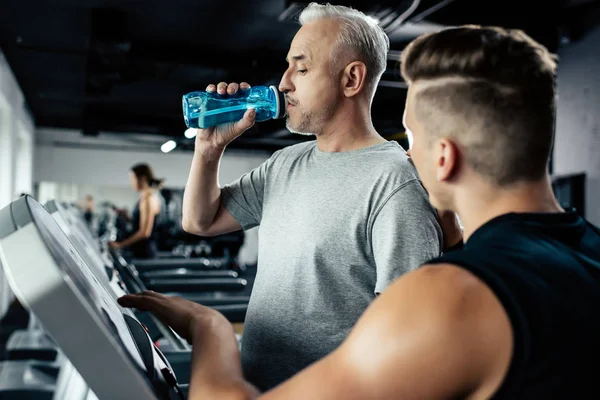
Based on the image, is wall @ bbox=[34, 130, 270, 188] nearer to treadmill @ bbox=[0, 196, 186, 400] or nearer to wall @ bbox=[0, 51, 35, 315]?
wall @ bbox=[0, 51, 35, 315]

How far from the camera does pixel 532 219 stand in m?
0.73

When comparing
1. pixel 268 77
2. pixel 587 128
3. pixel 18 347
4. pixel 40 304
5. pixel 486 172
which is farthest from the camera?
pixel 268 77

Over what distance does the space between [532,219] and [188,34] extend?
5.72m

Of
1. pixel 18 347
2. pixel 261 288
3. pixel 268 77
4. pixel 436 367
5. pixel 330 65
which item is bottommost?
pixel 18 347

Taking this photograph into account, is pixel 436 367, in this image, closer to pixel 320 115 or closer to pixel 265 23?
pixel 320 115

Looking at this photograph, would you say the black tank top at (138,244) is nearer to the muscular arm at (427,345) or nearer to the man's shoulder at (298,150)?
the man's shoulder at (298,150)

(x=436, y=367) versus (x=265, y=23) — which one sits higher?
(x=265, y=23)

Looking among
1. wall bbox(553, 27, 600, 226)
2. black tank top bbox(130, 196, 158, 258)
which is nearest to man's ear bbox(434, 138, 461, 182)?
wall bbox(553, 27, 600, 226)

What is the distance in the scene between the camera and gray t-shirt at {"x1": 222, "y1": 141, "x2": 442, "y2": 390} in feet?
3.83

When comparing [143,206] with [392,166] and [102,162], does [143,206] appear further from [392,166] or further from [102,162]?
[102,162]

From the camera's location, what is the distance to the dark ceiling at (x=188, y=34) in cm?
488

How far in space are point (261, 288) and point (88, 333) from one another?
0.70 metres

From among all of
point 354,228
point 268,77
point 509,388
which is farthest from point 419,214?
point 268,77

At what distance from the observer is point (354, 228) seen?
1.22m
